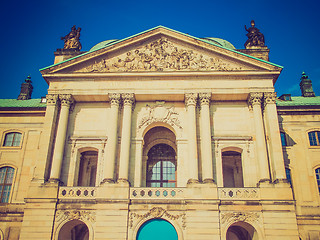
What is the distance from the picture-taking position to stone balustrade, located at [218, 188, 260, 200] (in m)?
23.8

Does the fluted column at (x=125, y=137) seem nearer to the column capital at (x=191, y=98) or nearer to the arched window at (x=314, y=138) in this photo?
the column capital at (x=191, y=98)

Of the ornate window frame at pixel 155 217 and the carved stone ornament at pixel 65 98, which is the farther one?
the carved stone ornament at pixel 65 98

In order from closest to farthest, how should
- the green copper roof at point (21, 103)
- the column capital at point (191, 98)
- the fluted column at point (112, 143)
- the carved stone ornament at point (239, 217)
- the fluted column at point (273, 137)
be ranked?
the carved stone ornament at point (239, 217)
the fluted column at point (273, 137)
the fluted column at point (112, 143)
the column capital at point (191, 98)
the green copper roof at point (21, 103)

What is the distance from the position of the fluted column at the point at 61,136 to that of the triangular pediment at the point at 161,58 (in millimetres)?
2625

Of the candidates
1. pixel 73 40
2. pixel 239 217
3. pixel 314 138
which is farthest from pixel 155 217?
pixel 73 40

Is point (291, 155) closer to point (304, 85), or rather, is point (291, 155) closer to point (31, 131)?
point (304, 85)

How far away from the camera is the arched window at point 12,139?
31427 millimetres

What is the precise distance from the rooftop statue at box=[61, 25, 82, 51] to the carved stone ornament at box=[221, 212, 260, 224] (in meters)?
20.9

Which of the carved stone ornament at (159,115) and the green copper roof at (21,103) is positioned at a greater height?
the green copper roof at (21,103)

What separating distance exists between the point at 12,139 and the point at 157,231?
1779 centimetres

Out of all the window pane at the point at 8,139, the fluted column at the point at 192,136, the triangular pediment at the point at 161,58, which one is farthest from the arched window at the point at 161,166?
the window pane at the point at 8,139

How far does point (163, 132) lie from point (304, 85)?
64.2ft

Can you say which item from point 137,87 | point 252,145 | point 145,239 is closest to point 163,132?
point 137,87

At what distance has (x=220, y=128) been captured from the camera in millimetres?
27266
